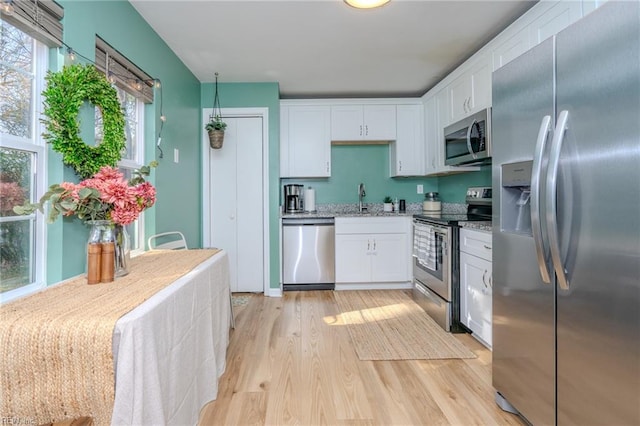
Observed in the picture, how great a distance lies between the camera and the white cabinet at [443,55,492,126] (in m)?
2.78

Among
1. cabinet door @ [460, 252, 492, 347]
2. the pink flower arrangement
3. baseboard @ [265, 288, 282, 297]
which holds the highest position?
the pink flower arrangement

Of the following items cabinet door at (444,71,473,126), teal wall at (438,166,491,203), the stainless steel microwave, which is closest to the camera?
the stainless steel microwave

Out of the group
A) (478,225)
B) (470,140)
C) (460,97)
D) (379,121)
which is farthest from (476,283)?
(379,121)

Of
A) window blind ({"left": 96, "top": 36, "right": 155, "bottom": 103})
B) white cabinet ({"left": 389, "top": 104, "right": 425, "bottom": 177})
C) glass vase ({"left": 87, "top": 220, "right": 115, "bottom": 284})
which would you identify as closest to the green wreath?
window blind ({"left": 96, "top": 36, "right": 155, "bottom": 103})

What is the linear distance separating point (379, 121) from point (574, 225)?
10.7 feet

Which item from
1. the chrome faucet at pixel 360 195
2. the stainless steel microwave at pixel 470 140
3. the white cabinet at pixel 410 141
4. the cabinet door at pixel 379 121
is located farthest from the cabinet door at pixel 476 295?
the cabinet door at pixel 379 121

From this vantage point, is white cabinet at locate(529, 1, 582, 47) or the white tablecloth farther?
white cabinet at locate(529, 1, 582, 47)

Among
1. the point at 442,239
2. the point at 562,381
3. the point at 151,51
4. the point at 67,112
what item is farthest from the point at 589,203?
the point at 151,51

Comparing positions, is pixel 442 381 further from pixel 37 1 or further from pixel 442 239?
pixel 37 1

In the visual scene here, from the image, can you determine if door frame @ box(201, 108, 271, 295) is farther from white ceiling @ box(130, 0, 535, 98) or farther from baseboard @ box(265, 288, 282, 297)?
white ceiling @ box(130, 0, 535, 98)

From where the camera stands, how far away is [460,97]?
323 centimetres

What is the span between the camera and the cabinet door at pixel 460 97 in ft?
10.1

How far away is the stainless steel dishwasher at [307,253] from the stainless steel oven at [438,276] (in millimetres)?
1005

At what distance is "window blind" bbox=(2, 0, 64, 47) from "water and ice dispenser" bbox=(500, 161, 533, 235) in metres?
2.25
